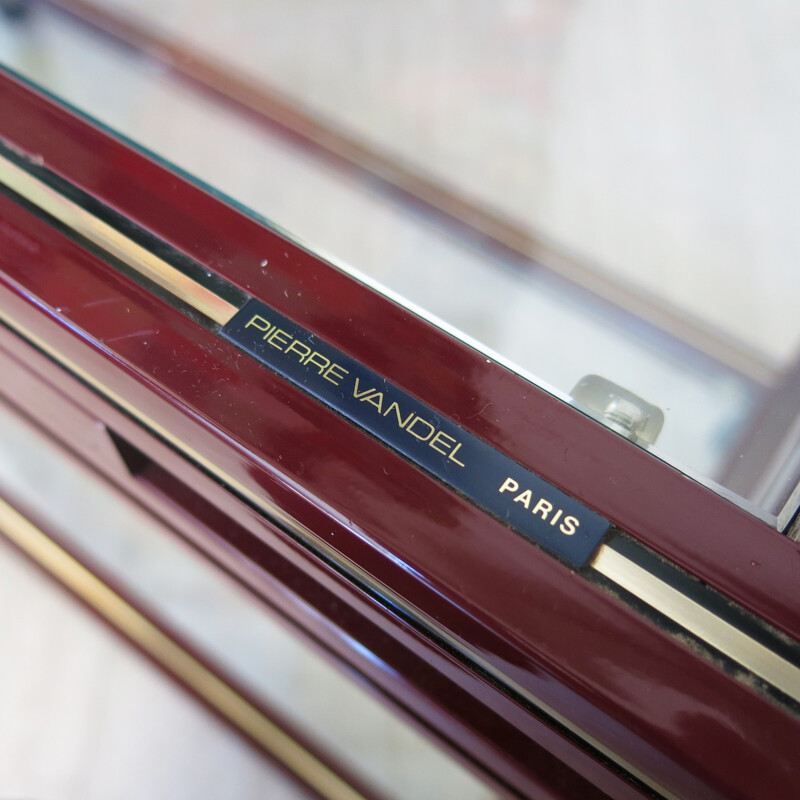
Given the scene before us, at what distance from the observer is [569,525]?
41 cm

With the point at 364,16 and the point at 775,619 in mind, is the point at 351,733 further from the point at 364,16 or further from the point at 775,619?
the point at 364,16

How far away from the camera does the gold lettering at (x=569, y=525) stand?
0.41 m

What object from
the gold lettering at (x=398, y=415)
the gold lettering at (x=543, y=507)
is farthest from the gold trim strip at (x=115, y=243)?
the gold lettering at (x=543, y=507)

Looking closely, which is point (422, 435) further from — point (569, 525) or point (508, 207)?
point (508, 207)

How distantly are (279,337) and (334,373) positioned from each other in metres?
0.04

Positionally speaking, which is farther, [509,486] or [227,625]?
Answer: [227,625]

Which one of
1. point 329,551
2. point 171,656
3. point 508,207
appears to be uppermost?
point 508,207

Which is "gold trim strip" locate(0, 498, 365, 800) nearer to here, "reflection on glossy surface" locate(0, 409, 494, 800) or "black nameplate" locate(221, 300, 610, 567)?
"reflection on glossy surface" locate(0, 409, 494, 800)

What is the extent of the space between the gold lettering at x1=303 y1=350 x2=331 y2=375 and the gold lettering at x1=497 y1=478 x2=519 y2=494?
0.43 feet

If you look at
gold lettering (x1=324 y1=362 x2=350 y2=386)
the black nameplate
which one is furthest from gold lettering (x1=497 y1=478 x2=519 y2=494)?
gold lettering (x1=324 y1=362 x2=350 y2=386)

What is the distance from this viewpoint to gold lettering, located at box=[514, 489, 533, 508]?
41 centimetres

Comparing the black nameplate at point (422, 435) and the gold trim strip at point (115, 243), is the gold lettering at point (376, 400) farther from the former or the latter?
the gold trim strip at point (115, 243)

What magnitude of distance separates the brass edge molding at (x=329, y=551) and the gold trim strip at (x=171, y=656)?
192 mm

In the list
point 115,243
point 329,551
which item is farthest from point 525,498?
point 115,243
